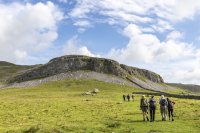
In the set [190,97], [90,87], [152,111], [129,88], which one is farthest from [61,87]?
[152,111]

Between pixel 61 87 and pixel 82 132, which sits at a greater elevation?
pixel 61 87

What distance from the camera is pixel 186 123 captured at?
4053cm

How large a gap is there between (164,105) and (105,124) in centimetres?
736

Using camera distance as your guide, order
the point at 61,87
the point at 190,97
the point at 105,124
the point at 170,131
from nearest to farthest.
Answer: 1. the point at 170,131
2. the point at 105,124
3. the point at 190,97
4. the point at 61,87

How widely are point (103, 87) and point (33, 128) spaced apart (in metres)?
153

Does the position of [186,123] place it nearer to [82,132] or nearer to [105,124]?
[105,124]

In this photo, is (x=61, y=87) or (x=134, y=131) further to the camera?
(x=61, y=87)

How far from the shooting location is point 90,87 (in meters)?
186

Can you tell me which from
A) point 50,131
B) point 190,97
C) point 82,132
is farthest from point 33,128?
point 190,97

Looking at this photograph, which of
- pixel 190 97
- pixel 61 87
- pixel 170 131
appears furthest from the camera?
pixel 61 87

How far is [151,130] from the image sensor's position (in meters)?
34.7

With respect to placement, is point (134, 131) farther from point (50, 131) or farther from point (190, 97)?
point (190, 97)

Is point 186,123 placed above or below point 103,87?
below

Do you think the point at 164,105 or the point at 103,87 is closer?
the point at 164,105
